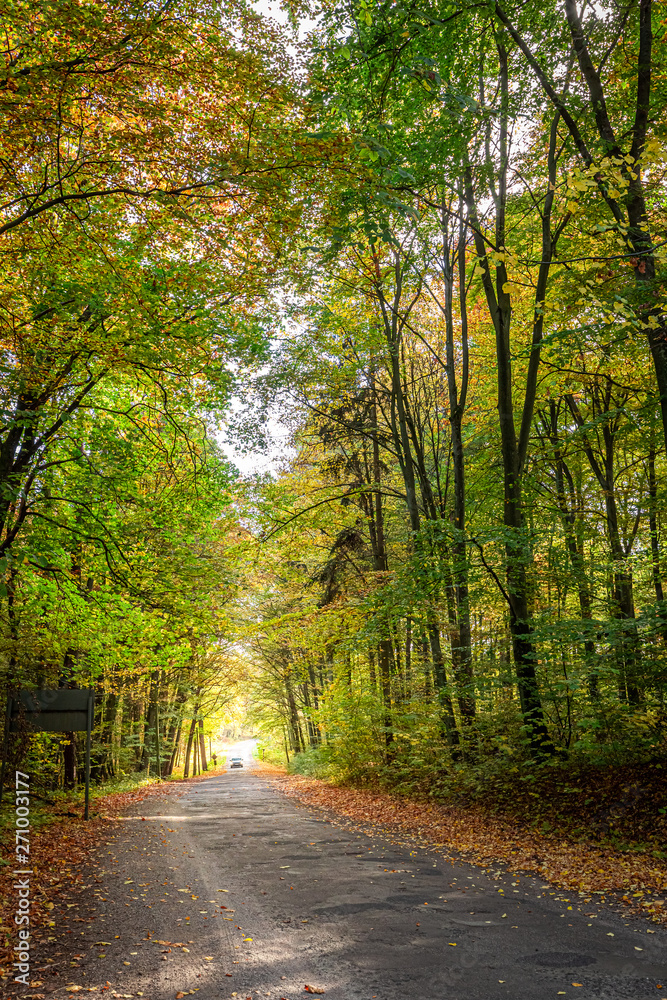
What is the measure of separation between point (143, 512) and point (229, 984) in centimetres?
903

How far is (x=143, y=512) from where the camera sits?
12.0 metres

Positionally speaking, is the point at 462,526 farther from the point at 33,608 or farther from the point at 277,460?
the point at 33,608

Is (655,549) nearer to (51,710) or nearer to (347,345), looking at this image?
(347,345)

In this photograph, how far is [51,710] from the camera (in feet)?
34.6

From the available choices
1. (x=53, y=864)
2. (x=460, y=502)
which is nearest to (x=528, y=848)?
(x=53, y=864)

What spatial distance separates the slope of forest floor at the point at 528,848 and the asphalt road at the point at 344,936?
17.6 inches

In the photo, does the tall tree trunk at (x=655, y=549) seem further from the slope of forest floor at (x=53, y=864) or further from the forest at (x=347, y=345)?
the slope of forest floor at (x=53, y=864)

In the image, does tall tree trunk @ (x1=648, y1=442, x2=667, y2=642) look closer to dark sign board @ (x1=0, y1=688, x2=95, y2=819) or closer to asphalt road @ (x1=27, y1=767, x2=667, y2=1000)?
asphalt road @ (x1=27, y1=767, x2=667, y2=1000)

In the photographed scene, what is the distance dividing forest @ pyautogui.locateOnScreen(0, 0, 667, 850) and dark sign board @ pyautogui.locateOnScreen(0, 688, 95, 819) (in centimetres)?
45

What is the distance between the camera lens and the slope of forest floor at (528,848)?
618 centimetres

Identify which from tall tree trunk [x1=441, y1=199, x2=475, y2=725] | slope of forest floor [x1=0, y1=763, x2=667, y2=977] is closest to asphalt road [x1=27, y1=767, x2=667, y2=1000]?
slope of forest floor [x1=0, y1=763, x2=667, y2=977]

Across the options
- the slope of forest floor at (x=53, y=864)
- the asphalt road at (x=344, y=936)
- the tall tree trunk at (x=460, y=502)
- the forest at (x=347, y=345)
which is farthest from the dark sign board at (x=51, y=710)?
the tall tree trunk at (x=460, y=502)

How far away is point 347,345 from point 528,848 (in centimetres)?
1192

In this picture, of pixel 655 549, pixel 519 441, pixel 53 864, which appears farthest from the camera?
pixel 519 441
